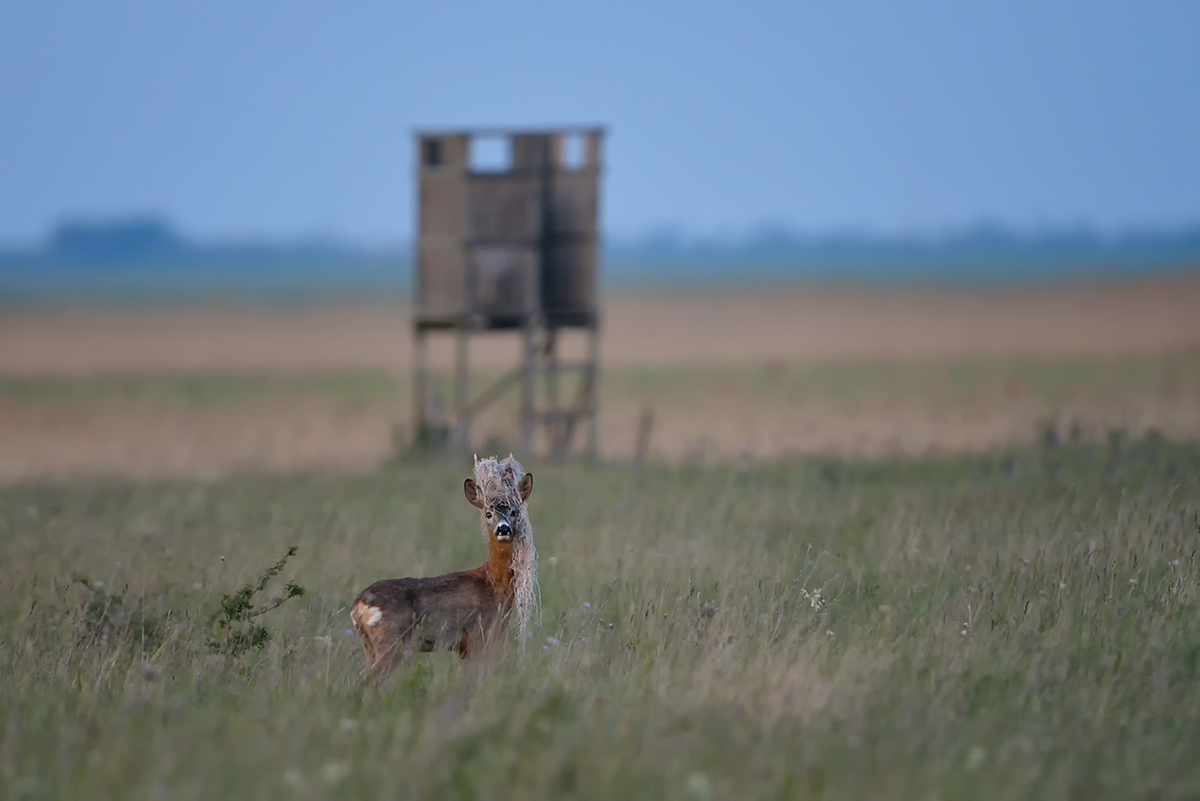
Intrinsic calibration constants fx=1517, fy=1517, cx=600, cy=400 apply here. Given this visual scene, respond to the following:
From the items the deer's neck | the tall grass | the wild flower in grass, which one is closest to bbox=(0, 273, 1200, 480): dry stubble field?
the tall grass

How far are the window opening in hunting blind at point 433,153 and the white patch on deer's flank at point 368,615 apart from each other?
1843 centimetres

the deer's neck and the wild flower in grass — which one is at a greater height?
the deer's neck

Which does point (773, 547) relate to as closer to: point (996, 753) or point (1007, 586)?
point (1007, 586)

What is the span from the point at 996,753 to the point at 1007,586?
3242 mm

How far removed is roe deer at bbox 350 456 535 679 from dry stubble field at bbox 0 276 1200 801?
22 cm

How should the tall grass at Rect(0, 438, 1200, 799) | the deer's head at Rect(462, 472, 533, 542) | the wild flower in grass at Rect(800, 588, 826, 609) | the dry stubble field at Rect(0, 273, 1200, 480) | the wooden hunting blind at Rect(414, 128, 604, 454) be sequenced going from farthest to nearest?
the dry stubble field at Rect(0, 273, 1200, 480) < the wooden hunting blind at Rect(414, 128, 604, 454) < the wild flower in grass at Rect(800, 588, 826, 609) < the deer's head at Rect(462, 472, 533, 542) < the tall grass at Rect(0, 438, 1200, 799)

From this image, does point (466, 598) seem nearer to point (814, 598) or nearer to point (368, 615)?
point (368, 615)

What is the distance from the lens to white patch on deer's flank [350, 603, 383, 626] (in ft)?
25.0

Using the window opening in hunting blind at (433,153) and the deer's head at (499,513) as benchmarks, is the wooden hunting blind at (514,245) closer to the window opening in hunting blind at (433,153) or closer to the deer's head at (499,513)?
the window opening in hunting blind at (433,153)

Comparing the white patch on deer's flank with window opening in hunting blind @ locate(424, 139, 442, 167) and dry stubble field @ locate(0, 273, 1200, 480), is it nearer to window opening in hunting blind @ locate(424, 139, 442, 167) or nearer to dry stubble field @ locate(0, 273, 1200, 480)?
dry stubble field @ locate(0, 273, 1200, 480)

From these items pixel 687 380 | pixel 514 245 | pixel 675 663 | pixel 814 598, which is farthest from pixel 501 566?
pixel 687 380

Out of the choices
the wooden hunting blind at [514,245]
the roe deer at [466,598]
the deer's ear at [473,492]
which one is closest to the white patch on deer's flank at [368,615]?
the roe deer at [466,598]

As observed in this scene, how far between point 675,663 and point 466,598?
3.83ft

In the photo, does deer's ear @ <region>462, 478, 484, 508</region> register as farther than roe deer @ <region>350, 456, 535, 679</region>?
Yes
